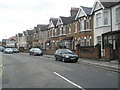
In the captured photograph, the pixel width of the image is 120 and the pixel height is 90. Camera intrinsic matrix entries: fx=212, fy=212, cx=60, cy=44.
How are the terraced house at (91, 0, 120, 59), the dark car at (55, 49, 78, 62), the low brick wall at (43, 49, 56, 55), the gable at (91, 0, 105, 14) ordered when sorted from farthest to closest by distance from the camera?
1. the low brick wall at (43, 49, 56, 55)
2. the gable at (91, 0, 105, 14)
3. the terraced house at (91, 0, 120, 59)
4. the dark car at (55, 49, 78, 62)

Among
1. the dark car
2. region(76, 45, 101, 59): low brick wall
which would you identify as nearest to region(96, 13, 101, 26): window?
region(76, 45, 101, 59): low brick wall

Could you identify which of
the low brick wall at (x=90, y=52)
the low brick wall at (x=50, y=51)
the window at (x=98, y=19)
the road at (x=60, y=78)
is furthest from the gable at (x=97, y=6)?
the road at (x=60, y=78)

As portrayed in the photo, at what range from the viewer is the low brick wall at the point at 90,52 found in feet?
84.0

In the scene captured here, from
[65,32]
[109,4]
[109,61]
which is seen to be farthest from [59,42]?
[109,61]

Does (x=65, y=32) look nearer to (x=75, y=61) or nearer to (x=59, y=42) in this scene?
(x=59, y=42)

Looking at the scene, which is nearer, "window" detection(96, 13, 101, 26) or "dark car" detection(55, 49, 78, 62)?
"dark car" detection(55, 49, 78, 62)

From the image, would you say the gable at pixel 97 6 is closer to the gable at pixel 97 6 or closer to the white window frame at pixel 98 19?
the gable at pixel 97 6

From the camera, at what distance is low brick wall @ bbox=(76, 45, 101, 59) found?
1008 inches

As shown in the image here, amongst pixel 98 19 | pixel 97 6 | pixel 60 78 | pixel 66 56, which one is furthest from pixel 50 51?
pixel 60 78

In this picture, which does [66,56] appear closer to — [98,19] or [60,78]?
[98,19]

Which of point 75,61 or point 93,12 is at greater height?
point 93,12

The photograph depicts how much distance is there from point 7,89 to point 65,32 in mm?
36448

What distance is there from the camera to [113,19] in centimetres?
2762

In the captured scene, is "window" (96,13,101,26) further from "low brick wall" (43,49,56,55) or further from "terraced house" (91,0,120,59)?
"low brick wall" (43,49,56,55)
